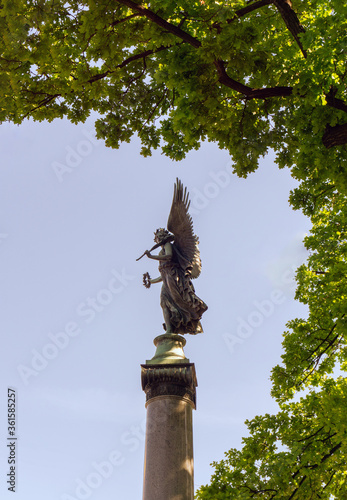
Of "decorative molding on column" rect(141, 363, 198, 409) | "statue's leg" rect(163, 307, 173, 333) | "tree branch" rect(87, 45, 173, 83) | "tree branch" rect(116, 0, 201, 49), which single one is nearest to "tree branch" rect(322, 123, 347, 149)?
"tree branch" rect(116, 0, 201, 49)

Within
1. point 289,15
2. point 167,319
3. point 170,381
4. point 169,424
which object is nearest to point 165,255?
point 167,319

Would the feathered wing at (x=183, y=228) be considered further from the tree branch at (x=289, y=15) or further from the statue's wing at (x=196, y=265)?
the tree branch at (x=289, y=15)

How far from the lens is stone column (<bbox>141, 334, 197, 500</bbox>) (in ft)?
26.1

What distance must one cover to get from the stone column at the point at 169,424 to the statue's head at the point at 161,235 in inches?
112

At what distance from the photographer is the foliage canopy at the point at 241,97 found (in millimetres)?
5676

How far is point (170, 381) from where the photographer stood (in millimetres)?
9148

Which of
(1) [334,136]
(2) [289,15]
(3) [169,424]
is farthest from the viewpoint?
(3) [169,424]

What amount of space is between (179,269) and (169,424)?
3.82m

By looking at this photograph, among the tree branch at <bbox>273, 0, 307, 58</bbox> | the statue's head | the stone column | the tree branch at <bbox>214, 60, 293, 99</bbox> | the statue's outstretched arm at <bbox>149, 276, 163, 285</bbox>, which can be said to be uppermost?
the statue's head

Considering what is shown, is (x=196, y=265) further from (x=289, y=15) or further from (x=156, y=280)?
(x=289, y=15)

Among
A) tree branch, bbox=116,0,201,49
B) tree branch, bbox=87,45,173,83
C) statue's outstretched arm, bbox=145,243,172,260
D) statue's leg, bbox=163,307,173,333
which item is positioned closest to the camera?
tree branch, bbox=116,0,201,49

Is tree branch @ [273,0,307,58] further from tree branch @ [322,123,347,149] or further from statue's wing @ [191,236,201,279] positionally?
statue's wing @ [191,236,201,279]

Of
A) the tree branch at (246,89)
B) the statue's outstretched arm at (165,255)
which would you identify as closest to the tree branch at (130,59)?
the tree branch at (246,89)

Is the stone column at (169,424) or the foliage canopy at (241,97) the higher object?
the foliage canopy at (241,97)
